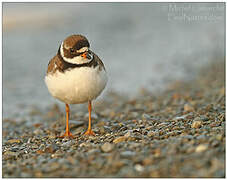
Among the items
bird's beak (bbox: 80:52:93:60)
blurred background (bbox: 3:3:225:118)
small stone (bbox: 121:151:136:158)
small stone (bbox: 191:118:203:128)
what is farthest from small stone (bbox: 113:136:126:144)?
blurred background (bbox: 3:3:225:118)

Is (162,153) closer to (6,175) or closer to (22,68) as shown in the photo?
(6,175)

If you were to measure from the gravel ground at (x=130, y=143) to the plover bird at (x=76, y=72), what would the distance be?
2.64 feet

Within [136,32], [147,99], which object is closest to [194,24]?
[136,32]

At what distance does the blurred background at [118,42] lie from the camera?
11.3 m

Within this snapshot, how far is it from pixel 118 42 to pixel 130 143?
502 inches

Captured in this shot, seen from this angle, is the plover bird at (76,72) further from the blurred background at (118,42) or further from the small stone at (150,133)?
the blurred background at (118,42)

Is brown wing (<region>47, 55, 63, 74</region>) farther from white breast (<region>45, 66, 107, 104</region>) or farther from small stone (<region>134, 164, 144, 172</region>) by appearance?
small stone (<region>134, 164, 144, 172</region>)

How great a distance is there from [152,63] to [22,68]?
529 cm

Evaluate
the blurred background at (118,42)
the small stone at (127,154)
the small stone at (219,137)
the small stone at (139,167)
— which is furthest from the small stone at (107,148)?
the blurred background at (118,42)

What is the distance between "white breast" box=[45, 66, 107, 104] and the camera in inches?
211

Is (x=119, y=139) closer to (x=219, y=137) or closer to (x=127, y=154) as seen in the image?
(x=127, y=154)

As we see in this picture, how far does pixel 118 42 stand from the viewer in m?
16.8

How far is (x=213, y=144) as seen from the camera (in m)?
3.89

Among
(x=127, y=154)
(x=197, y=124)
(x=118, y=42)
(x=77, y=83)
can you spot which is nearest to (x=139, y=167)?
(x=127, y=154)
